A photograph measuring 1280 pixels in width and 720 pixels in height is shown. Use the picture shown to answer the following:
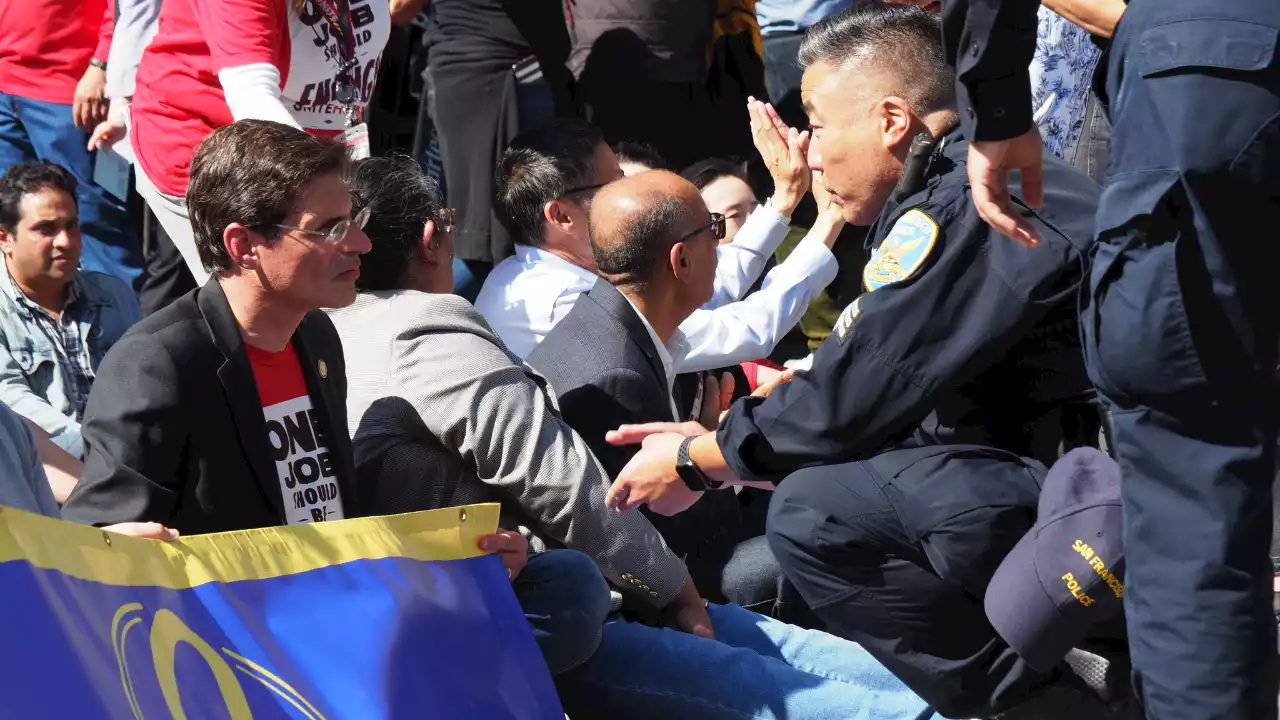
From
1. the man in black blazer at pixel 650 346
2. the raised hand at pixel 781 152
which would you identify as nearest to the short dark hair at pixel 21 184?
the man in black blazer at pixel 650 346

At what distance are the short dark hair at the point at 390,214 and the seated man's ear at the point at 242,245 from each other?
0.63 meters

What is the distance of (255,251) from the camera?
3.42 metres

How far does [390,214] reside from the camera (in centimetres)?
414

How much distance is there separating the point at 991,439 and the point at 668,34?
309 cm

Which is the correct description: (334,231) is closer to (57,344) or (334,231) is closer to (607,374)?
(607,374)

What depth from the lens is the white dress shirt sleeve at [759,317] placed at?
4879mm

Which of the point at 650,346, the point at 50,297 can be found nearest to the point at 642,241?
the point at 650,346

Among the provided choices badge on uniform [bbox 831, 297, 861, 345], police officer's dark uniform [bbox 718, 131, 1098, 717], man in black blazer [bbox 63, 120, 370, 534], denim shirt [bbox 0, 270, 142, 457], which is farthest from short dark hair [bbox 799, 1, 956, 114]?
denim shirt [bbox 0, 270, 142, 457]

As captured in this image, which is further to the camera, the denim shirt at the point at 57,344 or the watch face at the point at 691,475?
the denim shirt at the point at 57,344

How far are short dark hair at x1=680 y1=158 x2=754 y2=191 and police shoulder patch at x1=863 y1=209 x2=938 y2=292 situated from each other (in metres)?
2.92

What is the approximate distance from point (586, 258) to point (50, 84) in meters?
2.12

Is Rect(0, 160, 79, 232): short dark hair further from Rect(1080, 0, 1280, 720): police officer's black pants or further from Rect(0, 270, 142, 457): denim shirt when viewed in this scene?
Rect(1080, 0, 1280, 720): police officer's black pants

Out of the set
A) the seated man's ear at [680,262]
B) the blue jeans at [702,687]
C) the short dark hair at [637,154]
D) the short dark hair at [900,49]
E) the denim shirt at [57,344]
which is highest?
the short dark hair at [900,49]

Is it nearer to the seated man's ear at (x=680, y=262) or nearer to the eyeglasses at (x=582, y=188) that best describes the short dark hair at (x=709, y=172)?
the eyeglasses at (x=582, y=188)
